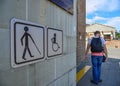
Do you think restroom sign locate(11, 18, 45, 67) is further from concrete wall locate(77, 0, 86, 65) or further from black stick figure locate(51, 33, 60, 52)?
concrete wall locate(77, 0, 86, 65)

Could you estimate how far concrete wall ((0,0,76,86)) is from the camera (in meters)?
1.71

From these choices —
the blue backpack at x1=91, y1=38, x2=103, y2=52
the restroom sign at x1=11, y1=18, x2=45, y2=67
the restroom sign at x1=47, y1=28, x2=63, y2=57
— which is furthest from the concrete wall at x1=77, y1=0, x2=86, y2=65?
the restroom sign at x1=11, y1=18, x2=45, y2=67

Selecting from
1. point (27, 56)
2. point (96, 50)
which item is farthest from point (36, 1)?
point (96, 50)

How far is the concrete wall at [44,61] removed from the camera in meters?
1.71

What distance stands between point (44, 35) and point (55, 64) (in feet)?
2.28

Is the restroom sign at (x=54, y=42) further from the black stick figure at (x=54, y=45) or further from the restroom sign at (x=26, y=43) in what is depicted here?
the restroom sign at (x=26, y=43)

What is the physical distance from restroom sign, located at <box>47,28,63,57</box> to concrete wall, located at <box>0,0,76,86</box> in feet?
0.28

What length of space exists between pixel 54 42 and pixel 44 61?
1.44 feet

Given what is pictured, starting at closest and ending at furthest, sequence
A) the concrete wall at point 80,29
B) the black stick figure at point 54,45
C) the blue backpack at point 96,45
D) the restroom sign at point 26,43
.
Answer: the restroom sign at point 26,43 < the black stick figure at point 54,45 < the blue backpack at point 96,45 < the concrete wall at point 80,29

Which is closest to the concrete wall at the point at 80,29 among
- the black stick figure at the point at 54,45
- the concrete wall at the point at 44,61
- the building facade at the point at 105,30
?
the concrete wall at the point at 44,61

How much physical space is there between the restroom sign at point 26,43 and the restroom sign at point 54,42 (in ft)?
0.74

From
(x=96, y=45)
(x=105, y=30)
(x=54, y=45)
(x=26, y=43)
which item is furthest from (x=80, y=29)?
(x=105, y=30)

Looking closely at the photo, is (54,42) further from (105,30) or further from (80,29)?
(105,30)

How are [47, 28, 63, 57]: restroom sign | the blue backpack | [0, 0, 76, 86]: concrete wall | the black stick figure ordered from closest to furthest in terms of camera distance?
[0, 0, 76, 86]: concrete wall → [47, 28, 63, 57]: restroom sign → the black stick figure → the blue backpack
